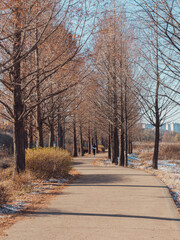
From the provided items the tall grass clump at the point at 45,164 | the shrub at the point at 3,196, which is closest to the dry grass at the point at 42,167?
the tall grass clump at the point at 45,164

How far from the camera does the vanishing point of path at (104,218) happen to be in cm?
451

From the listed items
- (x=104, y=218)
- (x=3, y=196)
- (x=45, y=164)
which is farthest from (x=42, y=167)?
(x=104, y=218)

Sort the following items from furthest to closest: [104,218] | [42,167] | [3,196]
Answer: [42,167]
[3,196]
[104,218]

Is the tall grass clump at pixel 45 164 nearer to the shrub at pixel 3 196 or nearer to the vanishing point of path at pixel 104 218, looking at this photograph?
the vanishing point of path at pixel 104 218

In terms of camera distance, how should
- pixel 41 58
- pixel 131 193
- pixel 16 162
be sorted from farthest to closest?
1. pixel 41 58
2. pixel 16 162
3. pixel 131 193

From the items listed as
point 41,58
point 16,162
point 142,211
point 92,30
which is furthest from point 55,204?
point 41,58

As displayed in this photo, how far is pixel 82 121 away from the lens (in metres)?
36.1

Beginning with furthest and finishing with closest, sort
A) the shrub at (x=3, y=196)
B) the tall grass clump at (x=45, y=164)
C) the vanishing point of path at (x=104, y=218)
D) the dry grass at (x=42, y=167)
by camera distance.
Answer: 1. the tall grass clump at (x=45, y=164)
2. the dry grass at (x=42, y=167)
3. the shrub at (x=3, y=196)
4. the vanishing point of path at (x=104, y=218)

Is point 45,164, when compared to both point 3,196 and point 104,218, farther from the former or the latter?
point 104,218

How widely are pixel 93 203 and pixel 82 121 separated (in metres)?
29.4

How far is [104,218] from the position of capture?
5477 mm

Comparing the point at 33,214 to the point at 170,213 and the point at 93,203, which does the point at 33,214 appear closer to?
the point at 93,203

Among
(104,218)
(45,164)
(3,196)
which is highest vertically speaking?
(45,164)

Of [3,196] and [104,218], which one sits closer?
[104,218]
